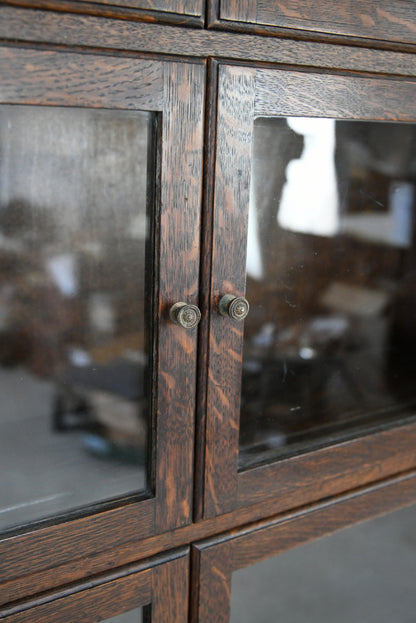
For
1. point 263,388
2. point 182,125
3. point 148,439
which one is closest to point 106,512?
point 148,439

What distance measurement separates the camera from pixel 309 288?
58 centimetres

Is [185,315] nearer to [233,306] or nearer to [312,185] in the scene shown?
[233,306]

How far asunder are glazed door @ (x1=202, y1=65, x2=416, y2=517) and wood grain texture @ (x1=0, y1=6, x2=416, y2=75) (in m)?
0.01

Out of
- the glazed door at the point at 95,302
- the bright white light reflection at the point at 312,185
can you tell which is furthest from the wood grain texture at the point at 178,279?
the bright white light reflection at the point at 312,185

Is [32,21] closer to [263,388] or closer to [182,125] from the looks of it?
[182,125]

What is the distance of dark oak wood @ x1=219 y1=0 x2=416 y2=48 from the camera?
0.44m

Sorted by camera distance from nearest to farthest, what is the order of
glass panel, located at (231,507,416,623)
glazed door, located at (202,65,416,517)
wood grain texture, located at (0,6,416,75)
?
wood grain texture, located at (0,6,416,75)
glazed door, located at (202,65,416,517)
glass panel, located at (231,507,416,623)

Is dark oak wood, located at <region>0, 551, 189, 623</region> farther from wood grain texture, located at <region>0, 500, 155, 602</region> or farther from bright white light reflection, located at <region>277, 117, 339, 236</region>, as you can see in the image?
bright white light reflection, located at <region>277, 117, 339, 236</region>

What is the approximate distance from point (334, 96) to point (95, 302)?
10.2 inches

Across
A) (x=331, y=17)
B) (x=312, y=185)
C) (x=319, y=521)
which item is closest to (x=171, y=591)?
(x=319, y=521)

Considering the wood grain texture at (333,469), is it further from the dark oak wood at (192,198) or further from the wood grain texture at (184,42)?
the wood grain texture at (184,42)

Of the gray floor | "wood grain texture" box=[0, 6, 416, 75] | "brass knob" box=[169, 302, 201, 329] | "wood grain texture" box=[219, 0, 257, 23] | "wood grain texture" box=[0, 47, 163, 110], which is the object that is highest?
"wood grain texture" box=[219, 0, 257, 23]

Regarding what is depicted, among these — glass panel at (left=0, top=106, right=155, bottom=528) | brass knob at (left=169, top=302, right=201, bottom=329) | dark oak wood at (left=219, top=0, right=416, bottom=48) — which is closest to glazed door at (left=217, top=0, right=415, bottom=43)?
dark oak wood at (left=219, top=0, right=416, bottom=48)

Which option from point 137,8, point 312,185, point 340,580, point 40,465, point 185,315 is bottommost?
point 340,580
